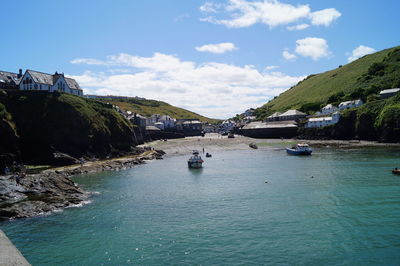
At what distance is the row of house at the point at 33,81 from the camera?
96062mm

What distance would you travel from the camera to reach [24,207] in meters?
36.9

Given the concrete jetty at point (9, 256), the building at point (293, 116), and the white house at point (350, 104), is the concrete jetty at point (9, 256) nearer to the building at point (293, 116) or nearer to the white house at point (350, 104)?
the white house at point (350, 104)

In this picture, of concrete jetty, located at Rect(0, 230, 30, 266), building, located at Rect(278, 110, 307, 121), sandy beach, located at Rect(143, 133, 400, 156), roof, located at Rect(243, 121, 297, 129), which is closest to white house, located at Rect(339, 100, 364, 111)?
roof, located at Rect(243, 121, 297, 129)

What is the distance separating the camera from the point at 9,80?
3846 inches

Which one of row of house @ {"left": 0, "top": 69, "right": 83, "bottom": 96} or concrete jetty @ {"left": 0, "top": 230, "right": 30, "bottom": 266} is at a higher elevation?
row of house @ {"left": 0, "top": 69, "right": 83, "bottom": 96}

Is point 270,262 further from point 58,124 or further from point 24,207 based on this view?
point 58,124

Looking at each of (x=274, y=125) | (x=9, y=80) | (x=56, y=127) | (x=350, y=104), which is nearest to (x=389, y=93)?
(x=350, y=104)

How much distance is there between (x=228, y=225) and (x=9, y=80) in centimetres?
9486

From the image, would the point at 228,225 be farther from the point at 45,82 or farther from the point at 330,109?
the point at 330,109

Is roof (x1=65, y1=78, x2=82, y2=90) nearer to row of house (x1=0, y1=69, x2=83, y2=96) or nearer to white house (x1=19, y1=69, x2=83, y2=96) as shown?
white house (x1=19, y1=69, x2=83, y2=96)

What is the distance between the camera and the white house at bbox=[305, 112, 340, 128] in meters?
136

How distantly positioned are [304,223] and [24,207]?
31761 mm

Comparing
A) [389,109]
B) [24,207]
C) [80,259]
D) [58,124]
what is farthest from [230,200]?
[389,109]

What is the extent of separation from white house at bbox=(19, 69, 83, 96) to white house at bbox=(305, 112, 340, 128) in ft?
347
